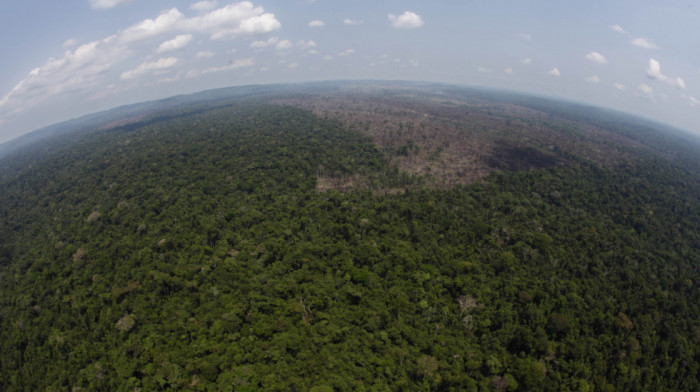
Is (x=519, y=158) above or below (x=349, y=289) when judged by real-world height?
above

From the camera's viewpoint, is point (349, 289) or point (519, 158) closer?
point (349, 289)

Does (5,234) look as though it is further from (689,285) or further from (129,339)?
(689,285)

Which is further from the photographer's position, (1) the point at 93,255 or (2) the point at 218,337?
(1) the point at 93,255

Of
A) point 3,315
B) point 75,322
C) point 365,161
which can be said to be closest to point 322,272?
point 75,322

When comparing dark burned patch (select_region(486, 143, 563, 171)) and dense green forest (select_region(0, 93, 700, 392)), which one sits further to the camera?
dark burned patch (select_region(486, 143, 563, 171))
